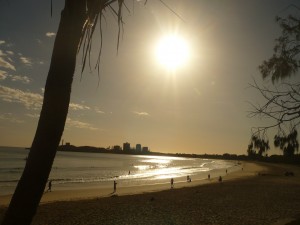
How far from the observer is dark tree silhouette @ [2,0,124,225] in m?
2.27

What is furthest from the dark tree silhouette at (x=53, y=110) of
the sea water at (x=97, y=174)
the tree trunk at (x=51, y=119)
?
the sea water at (x=97, y=174)

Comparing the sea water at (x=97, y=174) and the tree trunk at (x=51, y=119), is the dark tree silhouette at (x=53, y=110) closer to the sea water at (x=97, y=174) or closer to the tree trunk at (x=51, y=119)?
the tree trunk at (x=51, y=119)

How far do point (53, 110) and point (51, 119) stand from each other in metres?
0.07

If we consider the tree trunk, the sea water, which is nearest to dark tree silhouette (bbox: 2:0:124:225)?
the tree trunk

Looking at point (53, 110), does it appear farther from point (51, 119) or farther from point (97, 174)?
point (97, 174)

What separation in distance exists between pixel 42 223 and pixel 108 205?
6.09 metres

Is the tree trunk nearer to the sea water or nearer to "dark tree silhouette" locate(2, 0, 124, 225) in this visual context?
"dark tree silhouette" locate(2, 0, 124, 225)

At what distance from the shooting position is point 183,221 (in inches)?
587

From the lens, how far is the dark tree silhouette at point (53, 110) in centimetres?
227

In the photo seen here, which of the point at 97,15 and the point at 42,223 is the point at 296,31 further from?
the point at 42,223

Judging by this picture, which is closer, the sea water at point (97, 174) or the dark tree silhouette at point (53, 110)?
the dark tree silhouette at point (53, 110)

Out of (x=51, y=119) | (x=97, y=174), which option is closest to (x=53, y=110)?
(x=51, y=119)

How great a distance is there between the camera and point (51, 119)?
7.90 feet

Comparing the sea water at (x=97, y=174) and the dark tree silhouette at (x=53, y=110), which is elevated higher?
the sea water at (x=97, y=174)
